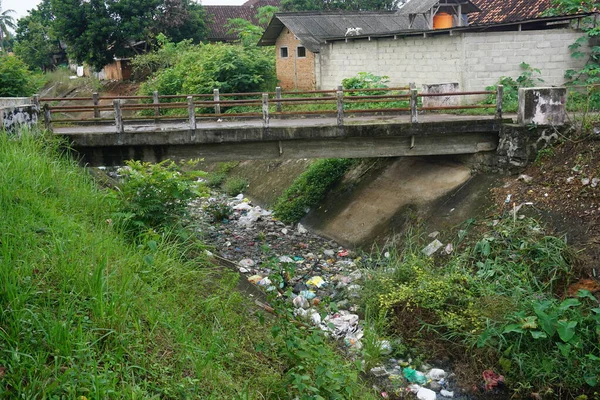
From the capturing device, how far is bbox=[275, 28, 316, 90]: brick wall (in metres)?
24.2

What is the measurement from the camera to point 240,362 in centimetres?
627

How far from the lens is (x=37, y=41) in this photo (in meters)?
48.3

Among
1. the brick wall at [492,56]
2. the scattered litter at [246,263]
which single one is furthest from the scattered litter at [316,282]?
the brick wall at [492,56]

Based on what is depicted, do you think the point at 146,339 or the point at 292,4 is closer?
the point at 146,339

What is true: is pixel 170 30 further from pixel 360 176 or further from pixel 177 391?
pixel 177 391

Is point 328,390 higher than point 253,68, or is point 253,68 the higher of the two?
point 253,68

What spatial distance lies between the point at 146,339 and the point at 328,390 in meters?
1.83

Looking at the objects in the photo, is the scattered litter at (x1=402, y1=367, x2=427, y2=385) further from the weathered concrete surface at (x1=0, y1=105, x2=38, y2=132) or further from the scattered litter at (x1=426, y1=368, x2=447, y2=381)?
the weathered concrete surface at (x1=0, y1=105, x2=38, y2=132)

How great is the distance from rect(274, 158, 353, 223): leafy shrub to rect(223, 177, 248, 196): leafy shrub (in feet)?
8.09

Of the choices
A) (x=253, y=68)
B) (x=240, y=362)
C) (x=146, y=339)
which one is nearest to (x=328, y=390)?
(x=240, y=362)

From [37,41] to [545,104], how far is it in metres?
46.2

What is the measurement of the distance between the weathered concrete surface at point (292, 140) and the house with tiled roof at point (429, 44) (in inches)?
199

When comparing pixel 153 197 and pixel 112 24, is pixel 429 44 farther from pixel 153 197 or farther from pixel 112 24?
pixel 112 24

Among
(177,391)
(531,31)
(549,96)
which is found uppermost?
(531,31)
